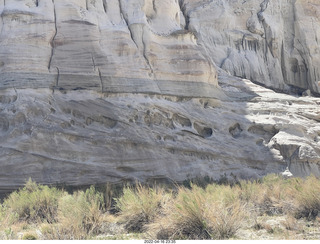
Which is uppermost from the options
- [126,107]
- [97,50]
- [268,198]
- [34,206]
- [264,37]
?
[264,37]

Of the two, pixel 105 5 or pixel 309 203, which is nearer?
pixel 309 203

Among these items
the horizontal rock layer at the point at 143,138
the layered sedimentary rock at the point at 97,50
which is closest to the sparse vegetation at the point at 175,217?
the horizontal rock layer at the point at 143,138

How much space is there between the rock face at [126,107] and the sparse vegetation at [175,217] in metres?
2.75

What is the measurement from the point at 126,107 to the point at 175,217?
704 centimetres

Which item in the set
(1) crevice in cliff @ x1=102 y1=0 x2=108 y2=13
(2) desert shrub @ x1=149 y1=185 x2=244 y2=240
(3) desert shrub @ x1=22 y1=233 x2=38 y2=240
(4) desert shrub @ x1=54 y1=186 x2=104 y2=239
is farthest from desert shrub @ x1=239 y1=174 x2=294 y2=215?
Result: (1) crevice in cliff @ x1=102 y1=0 x2=108 y2=13

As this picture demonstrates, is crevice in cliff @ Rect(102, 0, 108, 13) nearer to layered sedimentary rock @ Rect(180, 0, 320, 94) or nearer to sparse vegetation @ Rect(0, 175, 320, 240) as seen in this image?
layered sedimentary rock @ Rect(180, 0, 320, 94)

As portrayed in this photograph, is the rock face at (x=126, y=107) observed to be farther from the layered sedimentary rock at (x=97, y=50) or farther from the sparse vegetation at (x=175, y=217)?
the sparse vegetation at (x=175, y=217)

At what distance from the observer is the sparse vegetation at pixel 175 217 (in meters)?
6.15

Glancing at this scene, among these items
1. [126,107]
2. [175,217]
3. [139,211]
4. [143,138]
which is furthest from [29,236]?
[126,107]

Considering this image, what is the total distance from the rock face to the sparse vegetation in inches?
108

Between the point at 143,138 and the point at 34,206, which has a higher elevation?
the point at 143,138

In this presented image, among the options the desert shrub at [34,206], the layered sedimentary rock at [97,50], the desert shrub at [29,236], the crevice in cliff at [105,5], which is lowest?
the desert shrub at [34,206]

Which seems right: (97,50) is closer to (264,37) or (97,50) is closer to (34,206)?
(34,206)

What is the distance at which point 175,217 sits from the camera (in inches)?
252
